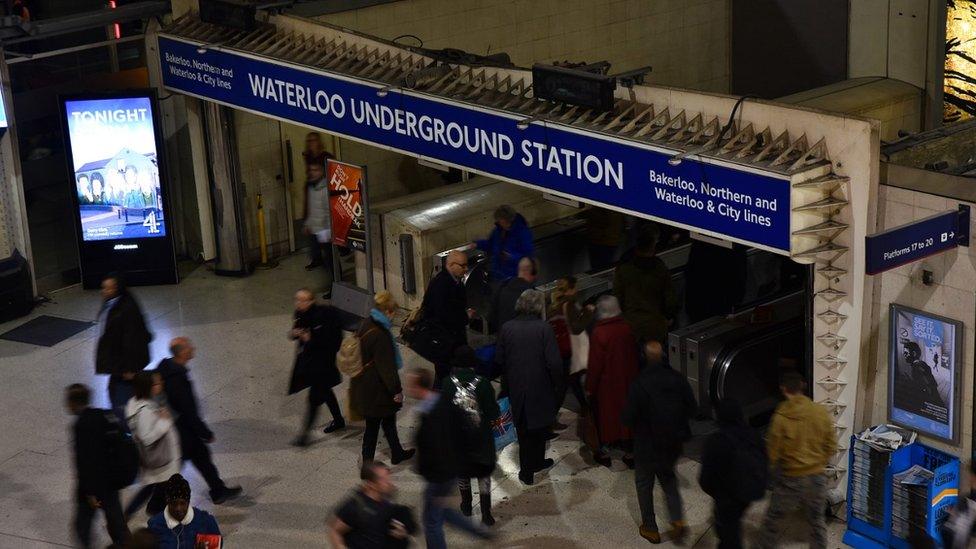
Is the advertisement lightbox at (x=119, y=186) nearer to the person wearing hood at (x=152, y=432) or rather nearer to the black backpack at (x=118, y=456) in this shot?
the person wearing hood at (x=152, y=432)

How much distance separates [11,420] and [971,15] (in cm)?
1227

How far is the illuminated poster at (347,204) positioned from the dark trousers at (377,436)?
11.1ft

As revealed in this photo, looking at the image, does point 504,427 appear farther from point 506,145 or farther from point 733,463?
point 506,145

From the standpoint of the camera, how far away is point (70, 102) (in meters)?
14.1

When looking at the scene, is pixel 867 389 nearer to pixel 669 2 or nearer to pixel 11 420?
pixel 11 420

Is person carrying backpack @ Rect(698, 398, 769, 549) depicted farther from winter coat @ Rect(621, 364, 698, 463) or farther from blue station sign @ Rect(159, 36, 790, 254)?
blue station sign @ Rect(159, 36, 790, 254)

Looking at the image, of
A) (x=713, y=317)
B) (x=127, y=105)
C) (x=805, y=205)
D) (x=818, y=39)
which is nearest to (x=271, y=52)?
(x=127, y=105)

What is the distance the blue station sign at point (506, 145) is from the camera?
871 cm

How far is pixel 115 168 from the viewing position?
14.4 m

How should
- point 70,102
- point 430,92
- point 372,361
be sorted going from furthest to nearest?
point 70,102 < point 430,92 < point 372,361

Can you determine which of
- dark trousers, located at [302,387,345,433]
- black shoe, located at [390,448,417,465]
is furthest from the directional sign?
dark trousers, located at [302,387,345,433]

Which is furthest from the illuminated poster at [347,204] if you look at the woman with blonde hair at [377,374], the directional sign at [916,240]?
the directional sign at [916,240]

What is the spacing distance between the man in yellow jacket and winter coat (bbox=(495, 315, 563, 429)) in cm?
183

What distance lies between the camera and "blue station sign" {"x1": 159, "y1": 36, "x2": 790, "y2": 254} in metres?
8.71
